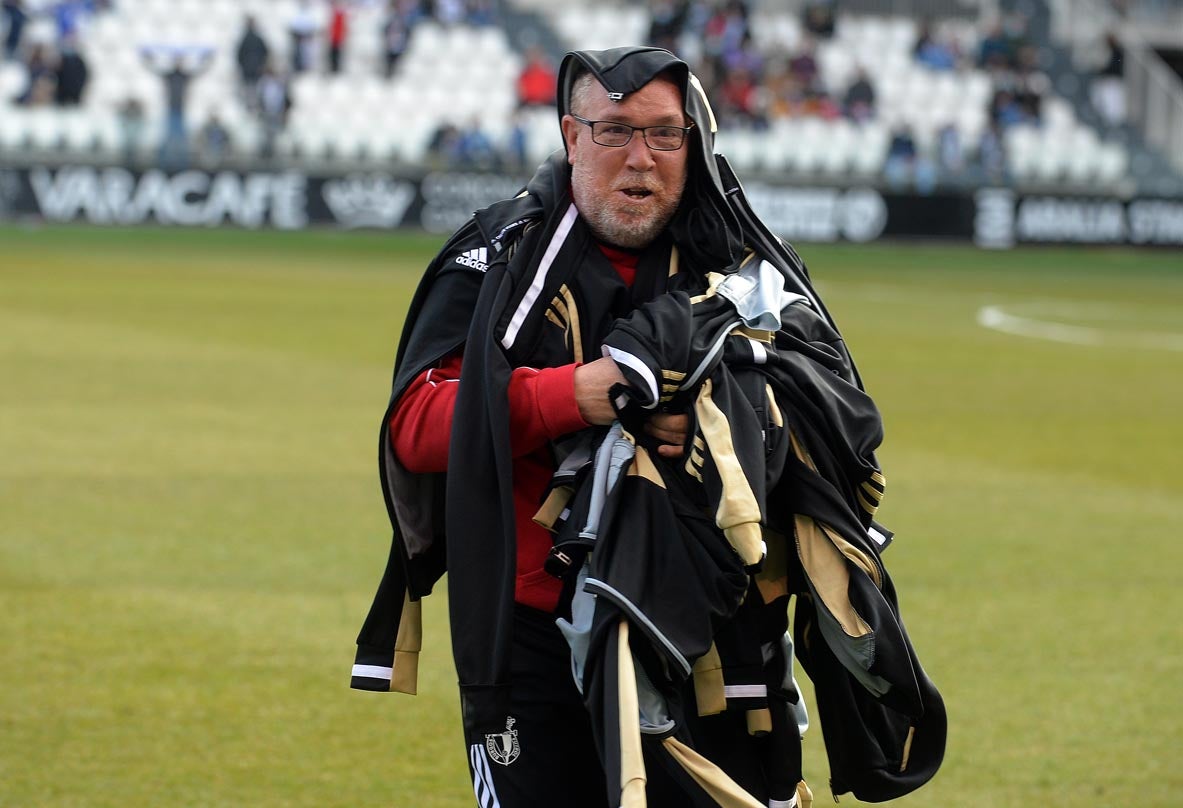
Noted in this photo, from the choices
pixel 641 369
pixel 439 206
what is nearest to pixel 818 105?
pixel 439 206

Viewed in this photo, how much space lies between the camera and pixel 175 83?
3338cm

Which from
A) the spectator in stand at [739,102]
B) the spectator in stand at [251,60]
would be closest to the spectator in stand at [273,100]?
the spectator in stand at [251,60]

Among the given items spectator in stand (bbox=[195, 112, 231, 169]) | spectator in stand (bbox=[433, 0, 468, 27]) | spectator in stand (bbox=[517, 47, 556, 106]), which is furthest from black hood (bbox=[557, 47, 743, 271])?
spectator in stand (bbox=[433, 0, 468, 27])

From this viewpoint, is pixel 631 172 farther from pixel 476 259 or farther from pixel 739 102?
pixel 739 102

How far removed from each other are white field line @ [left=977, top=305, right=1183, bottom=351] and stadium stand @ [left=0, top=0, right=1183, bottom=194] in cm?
1255

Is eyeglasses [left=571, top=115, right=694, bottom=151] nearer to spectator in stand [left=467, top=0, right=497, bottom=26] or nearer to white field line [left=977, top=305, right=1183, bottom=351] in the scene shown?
white field line [left=977, top=305, right=1183, bottom=351]

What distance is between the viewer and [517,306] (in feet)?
11.6

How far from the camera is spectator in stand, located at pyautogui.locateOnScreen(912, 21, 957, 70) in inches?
1622

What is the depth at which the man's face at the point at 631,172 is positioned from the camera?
349 cm

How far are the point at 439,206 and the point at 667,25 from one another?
8.06 metres

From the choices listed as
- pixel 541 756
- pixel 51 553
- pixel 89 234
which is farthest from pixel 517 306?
pixel 89 234

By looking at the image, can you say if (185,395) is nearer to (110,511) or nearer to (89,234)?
(110,511)

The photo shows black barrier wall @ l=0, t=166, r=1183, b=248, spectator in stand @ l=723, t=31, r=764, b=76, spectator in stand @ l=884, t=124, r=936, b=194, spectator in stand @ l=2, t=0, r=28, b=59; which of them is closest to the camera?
black barrier wall @ l=0, t=166, r=1183, b=248

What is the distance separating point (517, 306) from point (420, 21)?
35.4 metres
